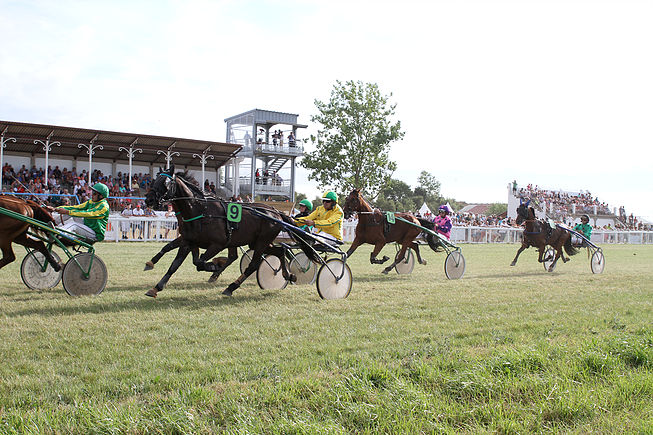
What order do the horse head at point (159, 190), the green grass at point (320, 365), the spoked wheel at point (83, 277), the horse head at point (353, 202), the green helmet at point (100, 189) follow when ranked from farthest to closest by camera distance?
1. the horse head at point (353, 202)
2. the green helmet at point (100, 189)
3. the horse head at point (159, 190)
4. the spoked wheel at point (83, 277)
5. the green grass at point (320, 365)

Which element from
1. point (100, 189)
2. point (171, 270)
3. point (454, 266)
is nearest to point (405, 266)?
point (454, 266)

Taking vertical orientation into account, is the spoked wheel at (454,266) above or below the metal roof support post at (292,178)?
below

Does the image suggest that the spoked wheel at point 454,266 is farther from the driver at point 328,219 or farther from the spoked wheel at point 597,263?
the spoked wheel at point 597,263

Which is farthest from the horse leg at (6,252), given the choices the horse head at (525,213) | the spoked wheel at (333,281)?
the horse head at (525,213)

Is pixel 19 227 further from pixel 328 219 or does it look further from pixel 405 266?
pixel 405 266

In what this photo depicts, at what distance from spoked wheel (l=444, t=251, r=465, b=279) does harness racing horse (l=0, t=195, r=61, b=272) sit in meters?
7.18

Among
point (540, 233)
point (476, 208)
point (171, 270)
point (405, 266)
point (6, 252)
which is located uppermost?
point (476, 208)

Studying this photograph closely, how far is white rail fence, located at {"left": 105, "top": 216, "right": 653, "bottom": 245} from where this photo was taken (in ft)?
66.6

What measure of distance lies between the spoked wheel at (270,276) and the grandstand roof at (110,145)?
889 inches

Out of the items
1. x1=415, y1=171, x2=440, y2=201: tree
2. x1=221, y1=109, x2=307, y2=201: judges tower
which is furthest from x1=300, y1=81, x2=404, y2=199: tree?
x1=415, y1=171, x2=440, y2=201: tree

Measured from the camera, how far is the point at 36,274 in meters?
8.07

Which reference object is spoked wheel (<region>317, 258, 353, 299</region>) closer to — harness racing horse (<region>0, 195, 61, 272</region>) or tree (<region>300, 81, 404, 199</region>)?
harness racing horse (<region>0, 195, 61, 272</region>)

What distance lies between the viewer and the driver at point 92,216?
783 cm

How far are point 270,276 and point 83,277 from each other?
286 centimetres
